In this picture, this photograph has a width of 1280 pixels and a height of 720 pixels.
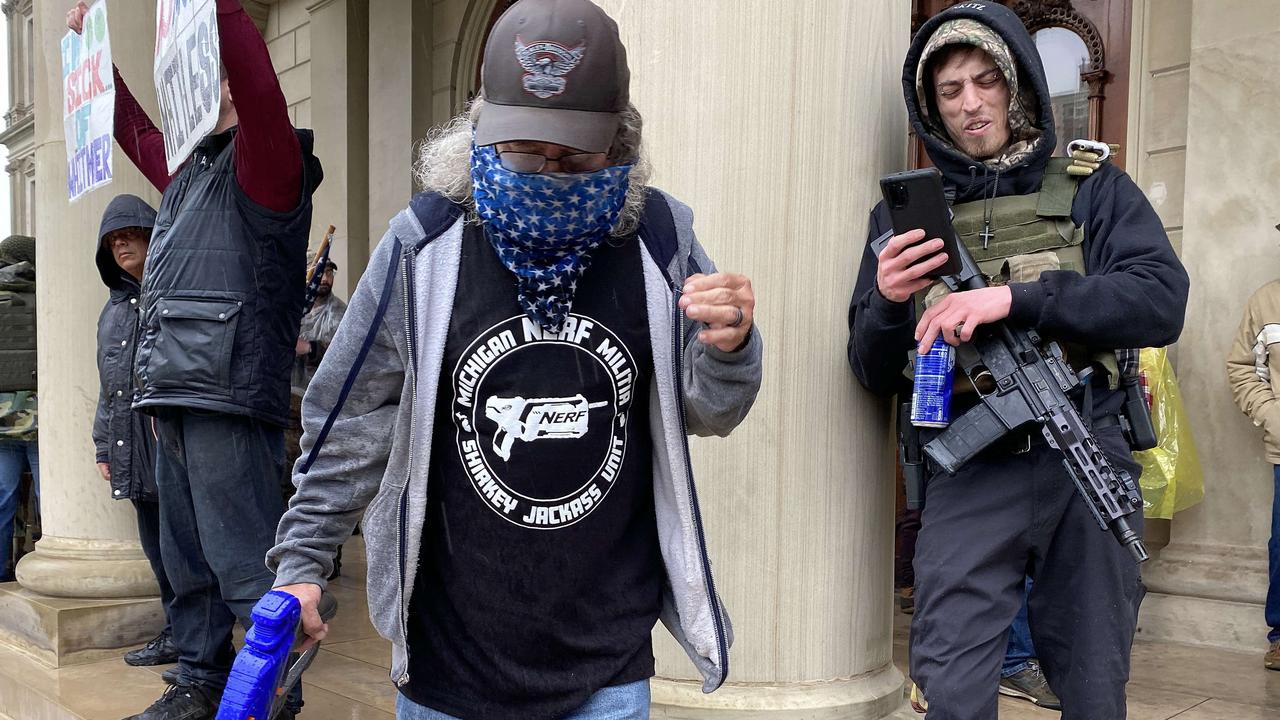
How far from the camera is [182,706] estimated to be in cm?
348

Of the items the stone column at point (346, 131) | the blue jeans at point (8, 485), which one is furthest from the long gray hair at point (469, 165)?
the stone column at point (346, 131)

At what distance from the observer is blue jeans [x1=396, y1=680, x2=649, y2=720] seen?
175 cm

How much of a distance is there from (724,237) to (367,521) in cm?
139

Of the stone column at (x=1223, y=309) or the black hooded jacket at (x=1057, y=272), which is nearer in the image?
the black hooded jacket at (x=1057, y=272)

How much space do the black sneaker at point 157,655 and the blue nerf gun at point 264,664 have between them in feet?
10.7

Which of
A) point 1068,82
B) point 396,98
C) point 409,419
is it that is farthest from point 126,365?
point 396,98

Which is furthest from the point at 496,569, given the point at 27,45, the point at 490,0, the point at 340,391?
the point at 27,45

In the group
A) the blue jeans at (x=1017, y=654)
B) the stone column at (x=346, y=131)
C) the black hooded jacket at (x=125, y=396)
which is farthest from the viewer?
the stone column at (x=346, y=131)

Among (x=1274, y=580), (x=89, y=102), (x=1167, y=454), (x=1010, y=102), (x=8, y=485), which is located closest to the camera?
(x=1010, y=102)

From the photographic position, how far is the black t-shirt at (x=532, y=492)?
170 cm

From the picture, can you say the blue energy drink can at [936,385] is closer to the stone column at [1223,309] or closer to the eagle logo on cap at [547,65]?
the eagle logo on cap at [547,65]

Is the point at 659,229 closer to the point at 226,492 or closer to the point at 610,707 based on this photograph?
the point at 610,707

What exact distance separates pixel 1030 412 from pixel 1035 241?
431mm

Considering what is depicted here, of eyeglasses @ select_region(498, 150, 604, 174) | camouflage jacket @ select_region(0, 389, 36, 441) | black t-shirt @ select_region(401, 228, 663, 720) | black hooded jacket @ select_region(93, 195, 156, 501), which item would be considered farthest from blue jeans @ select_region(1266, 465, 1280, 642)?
camouflage jacket @ select_region(0, 389, 36, 441)
